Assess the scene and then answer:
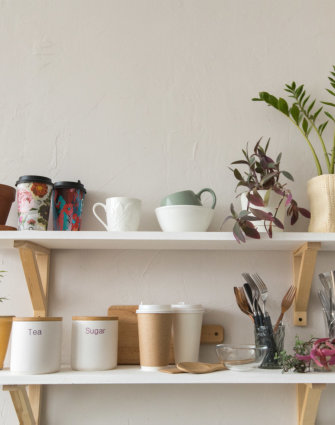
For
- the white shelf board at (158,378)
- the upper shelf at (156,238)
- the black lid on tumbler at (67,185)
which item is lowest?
the white shelf board at (158,378)

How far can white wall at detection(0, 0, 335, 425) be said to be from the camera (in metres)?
1.10

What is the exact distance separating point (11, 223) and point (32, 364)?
371mm

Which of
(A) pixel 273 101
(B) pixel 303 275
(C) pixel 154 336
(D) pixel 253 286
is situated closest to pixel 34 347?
(C) pixel 154 336

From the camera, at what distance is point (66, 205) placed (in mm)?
1083

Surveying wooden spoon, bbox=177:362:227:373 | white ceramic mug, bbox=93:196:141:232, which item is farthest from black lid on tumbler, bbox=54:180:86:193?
wooden spoon, bbox=177:362:227:373

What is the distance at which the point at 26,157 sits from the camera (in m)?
1.19

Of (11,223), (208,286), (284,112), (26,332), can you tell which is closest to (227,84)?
(284,112)

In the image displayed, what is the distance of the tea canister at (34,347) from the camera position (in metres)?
0.93

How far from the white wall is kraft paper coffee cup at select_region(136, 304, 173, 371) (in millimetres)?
157

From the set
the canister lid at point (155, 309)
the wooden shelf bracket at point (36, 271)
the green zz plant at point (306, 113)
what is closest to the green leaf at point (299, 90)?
the green zz plant at point (306, 113)

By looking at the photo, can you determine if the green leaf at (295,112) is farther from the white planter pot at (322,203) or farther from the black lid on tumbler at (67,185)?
the black lid on tumbler at (67,185)

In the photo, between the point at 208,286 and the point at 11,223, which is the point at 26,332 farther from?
the point at 208,286

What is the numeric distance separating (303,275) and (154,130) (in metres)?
0.51

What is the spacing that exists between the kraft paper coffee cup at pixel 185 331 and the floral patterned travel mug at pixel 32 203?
0.35m
